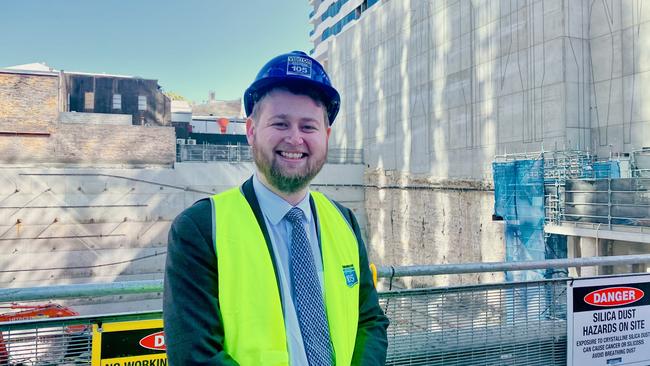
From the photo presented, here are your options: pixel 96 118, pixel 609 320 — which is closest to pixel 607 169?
pixel 609 320

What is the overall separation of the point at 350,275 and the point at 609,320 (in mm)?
2914

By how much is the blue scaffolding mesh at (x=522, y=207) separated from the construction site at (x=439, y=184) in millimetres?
71

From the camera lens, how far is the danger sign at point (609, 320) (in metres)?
3.51

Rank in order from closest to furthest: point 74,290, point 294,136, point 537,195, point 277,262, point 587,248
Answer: point 277,262 < point 294,136 < point 74,290 < point 587,248 < point 537,195

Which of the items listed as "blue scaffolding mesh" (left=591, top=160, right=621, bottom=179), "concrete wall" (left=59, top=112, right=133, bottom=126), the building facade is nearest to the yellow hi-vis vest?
"blue scaffolding mesh" (left=591, top=160, right=621, bottom=179)

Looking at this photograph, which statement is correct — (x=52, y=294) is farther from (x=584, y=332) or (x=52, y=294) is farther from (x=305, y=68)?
(x=584, y=332)

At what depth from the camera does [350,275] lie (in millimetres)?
1870

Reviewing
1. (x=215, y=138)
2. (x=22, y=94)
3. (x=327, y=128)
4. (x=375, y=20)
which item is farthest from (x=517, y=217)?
(x=215, y=138)

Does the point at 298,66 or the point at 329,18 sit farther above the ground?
Result: the point at 329,18

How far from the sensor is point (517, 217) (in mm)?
15789

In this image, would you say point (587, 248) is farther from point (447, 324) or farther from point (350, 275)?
point (350, 275)

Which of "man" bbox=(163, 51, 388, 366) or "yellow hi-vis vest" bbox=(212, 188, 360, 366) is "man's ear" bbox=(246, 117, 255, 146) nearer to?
"man" bbox=(163, 51, 388, 366)

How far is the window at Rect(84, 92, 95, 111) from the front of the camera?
36062 mm

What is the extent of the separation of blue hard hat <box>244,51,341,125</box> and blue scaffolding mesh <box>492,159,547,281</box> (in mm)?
14186
